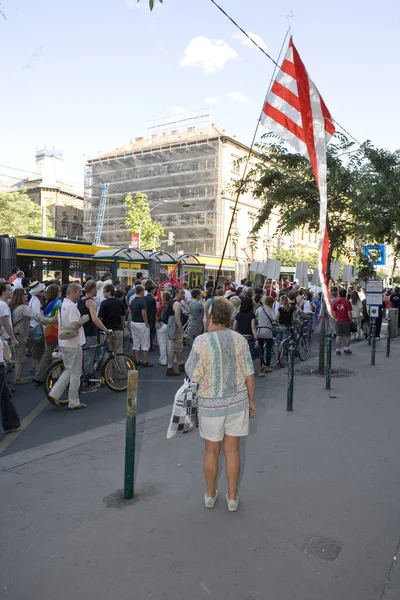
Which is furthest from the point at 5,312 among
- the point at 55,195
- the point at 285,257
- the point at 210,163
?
the point at 55,195

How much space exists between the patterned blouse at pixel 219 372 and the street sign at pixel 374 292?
12.1m

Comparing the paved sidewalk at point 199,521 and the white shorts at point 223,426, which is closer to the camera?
the paved sidewalk at point 199,521

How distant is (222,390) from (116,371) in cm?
482

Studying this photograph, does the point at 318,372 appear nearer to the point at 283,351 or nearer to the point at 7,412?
the point at 283,351

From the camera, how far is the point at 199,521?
3.80 m

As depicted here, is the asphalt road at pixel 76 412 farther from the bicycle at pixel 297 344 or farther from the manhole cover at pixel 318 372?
the bicycle at pixel 297 344

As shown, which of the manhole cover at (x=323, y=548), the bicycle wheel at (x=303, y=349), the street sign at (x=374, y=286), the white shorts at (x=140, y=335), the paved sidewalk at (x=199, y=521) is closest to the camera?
the paved sidewalk at (x=199, y=521)

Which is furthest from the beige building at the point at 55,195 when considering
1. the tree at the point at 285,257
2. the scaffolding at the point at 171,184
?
the tree at the point at 285,257

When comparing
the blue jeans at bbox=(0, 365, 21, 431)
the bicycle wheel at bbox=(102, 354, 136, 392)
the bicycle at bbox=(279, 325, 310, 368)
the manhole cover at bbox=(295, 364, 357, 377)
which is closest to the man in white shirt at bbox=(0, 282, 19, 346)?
the blue jeans at bbox=(0, 365, 21, 431)

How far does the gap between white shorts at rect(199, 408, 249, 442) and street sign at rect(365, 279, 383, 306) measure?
12.1 metres

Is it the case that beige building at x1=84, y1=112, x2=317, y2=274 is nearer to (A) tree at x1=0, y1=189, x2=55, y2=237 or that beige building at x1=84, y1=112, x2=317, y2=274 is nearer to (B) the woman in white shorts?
(A) tree at x1=0, y1=189, x2=55, y2=237

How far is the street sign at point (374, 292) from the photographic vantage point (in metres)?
15.1

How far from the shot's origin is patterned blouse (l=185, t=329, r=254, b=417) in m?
3.90

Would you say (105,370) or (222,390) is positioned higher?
(222,390)
